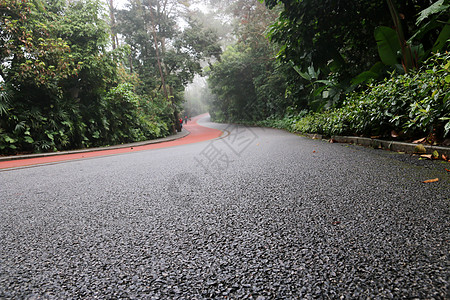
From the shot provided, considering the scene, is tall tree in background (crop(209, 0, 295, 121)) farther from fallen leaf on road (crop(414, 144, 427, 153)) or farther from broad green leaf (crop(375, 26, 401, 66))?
fallen leaf on road (crop(414, 144, 427, 153))

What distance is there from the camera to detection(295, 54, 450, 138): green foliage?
2922 millimetres

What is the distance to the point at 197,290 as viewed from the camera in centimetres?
94

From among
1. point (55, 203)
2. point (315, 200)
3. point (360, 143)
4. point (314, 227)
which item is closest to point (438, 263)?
point (314, 227)

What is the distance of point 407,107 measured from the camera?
366cm

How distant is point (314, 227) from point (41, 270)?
1.47 meters

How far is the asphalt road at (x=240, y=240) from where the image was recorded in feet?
3.10

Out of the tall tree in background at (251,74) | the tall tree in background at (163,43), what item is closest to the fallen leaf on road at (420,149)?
the tall tree in background at (251,74)

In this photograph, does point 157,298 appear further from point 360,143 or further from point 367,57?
point 367,57

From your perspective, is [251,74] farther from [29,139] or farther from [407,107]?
[407,107]

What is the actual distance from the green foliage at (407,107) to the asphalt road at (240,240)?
0.94 m

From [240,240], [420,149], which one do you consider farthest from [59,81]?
[420,149]

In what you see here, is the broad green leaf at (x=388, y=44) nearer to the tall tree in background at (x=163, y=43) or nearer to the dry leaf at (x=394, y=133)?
the dry leaf at (x=394, y=133)

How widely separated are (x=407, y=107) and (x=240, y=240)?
12.6 feet

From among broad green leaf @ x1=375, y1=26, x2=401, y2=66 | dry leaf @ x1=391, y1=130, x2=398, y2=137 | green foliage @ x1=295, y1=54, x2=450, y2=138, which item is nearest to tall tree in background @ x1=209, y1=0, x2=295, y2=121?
broad green leaf @ x1=375, y1=26, x2=401, y2=66
